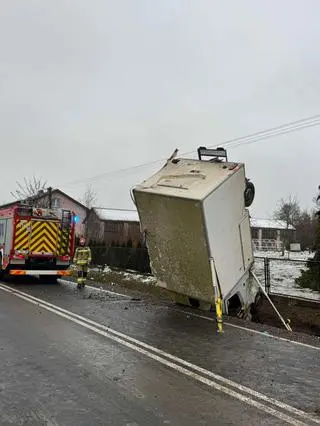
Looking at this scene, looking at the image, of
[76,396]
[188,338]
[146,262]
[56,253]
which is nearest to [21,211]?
[56,253]

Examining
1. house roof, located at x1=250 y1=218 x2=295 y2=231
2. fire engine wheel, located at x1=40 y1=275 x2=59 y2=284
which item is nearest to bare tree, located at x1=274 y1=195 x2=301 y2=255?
house roof, located at x1=250 y1=218 x2=295 y2=231

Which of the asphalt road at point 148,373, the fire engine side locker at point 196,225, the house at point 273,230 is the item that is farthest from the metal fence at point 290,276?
the house at point 273,230

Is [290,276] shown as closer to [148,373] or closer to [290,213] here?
[148,373]

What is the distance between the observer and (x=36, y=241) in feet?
57.8

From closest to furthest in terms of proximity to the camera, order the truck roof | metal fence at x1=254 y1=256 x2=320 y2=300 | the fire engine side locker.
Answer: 1. the fire engine side locker
2. the truck roof
3. metal fence at x1=254 y1=256 x2=320 y2=300

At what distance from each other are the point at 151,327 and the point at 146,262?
49.5 feet

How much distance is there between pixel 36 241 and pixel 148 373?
12292 millimetres

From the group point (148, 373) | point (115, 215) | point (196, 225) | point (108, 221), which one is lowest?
point (148, 373)

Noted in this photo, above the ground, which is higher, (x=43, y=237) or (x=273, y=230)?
(x=273, y=230)

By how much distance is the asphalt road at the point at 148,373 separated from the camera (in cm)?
475

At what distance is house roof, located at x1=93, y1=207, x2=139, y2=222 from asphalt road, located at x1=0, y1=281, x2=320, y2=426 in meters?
65.4

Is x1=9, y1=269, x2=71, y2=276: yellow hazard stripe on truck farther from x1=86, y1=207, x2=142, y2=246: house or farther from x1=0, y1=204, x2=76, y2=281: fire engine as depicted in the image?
x1=86, y1=207, x2=142, y2=246: house

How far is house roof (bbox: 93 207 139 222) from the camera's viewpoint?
76.0 metres

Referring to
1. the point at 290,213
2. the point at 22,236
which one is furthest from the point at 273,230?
the point at 22,236
